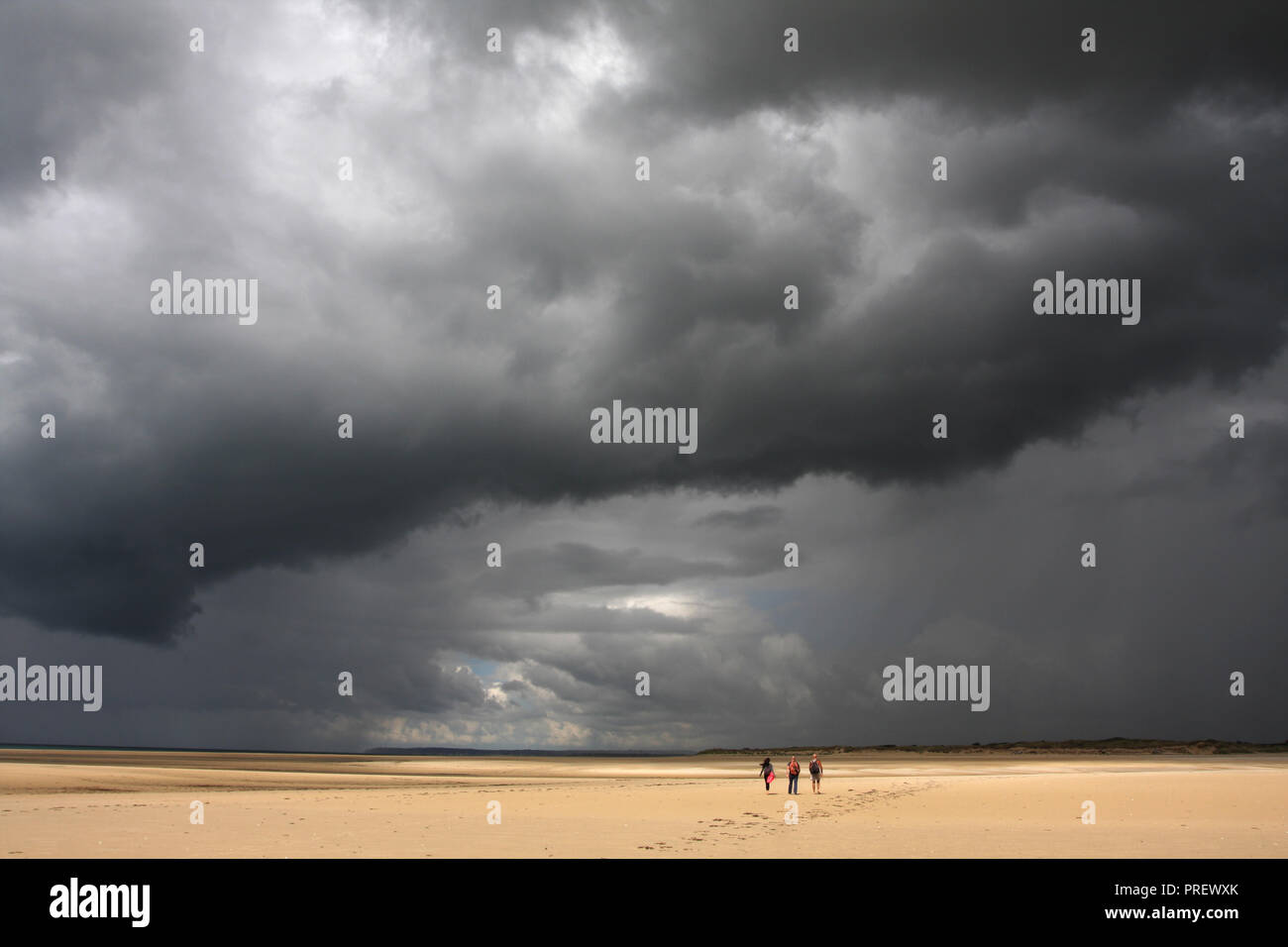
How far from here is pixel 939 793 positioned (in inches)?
1804

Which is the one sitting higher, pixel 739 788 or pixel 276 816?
pixel 276 816

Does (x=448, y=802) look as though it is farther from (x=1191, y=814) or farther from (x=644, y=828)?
(x=1191, y=814)
